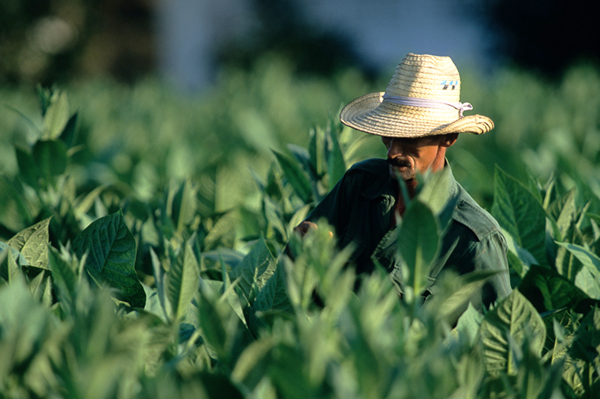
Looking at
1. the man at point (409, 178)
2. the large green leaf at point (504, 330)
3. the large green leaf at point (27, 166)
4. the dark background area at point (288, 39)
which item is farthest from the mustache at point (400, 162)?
the dark background area at point (288, 39)

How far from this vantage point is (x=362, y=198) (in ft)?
6.45

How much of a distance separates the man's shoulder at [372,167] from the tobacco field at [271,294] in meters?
0.17

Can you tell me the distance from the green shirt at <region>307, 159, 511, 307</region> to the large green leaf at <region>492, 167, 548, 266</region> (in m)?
0.34

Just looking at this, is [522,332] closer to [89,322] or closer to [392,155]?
[392,155]

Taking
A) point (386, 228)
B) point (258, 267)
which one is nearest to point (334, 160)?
point (386, 228)

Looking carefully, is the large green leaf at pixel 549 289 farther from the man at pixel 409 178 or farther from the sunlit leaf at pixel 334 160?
the sunlit leaf at pixel 334 160

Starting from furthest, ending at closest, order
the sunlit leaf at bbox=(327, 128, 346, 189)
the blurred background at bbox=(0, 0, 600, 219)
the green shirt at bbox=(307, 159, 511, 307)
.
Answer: the blurred background at bbox=(0, 0, 600, 219)
the sunlit leaf at bbox=(327, 128, 346, 189)
the green shirt at bbox=(307, 159, 511, 307)

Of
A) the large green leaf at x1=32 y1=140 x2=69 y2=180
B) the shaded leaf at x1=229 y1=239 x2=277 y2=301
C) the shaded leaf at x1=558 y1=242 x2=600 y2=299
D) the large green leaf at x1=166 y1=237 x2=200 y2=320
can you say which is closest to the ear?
the shaded leaf at x1=558 y1=242 x2=600 y2=299

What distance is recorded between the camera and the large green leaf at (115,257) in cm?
173

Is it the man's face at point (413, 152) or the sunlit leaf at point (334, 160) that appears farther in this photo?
the sunlit leaf at point (334, 160)

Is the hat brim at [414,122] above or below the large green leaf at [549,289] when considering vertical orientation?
above

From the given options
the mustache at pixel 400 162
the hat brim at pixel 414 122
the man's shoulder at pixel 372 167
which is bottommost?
the man's shoulder at pixel 372 167

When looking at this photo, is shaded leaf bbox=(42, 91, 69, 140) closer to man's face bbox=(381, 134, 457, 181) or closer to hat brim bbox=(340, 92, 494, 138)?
hat brim bbox=(340, 92, 494, 138)

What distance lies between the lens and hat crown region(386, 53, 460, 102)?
5.90 feet
